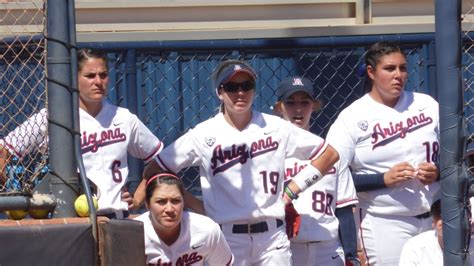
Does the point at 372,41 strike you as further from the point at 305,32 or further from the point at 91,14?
the point at 91,14

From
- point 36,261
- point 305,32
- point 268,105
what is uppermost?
point 305,32

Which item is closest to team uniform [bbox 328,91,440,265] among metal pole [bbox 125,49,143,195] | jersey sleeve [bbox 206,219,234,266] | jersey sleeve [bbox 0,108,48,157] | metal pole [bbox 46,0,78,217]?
jersey sleeve [bbox 206,219,234,266]

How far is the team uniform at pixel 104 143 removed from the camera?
5.58 meters

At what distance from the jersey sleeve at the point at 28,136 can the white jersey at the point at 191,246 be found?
2.04ft

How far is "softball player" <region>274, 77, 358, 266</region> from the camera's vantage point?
5.91 meters

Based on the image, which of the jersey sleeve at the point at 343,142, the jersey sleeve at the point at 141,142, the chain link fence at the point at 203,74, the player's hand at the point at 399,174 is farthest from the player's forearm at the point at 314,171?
the chain link fence at the point at 203,74

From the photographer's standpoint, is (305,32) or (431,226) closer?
(431,226)

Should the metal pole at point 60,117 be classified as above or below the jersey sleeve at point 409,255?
above

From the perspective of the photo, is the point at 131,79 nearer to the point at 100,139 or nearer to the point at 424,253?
the point at 100,139

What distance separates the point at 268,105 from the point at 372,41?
72 cm

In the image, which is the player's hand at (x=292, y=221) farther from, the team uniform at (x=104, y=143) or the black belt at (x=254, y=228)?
the team uniform at (x=104, y=143)

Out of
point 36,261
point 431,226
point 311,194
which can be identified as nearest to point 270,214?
point 311,194

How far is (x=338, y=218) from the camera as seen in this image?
6.03 m

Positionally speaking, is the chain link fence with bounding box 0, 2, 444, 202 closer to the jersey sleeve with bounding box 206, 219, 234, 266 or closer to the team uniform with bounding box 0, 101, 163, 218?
the team uniform with bounding box 0, 101, 163, 218
